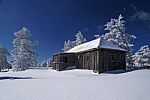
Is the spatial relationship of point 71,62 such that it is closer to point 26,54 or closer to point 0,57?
point 26,54

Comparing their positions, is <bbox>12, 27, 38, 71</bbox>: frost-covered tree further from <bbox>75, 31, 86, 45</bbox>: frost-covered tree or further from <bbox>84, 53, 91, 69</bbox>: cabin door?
<bbox>84, 53, 91, 69</bbox>: cabin door

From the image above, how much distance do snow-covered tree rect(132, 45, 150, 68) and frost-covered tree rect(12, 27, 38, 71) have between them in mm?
28873

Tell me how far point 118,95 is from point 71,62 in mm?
27334

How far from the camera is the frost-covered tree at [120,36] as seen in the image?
45884 millimetres

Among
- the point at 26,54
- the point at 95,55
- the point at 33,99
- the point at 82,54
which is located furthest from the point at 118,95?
the point at 26,54

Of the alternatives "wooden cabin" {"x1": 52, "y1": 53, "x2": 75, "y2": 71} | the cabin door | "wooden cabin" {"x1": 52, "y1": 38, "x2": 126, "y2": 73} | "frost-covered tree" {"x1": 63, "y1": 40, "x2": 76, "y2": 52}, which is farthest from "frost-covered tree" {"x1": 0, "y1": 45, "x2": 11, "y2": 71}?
the cabin door

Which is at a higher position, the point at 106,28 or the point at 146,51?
the point at 106,28

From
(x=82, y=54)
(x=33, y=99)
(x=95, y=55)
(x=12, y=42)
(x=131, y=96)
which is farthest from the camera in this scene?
(x=12, y=42)

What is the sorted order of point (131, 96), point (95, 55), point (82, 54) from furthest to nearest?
point (82, 54)
point (95, 55)
point (131, 96)

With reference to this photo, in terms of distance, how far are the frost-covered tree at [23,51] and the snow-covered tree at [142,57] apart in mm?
28873

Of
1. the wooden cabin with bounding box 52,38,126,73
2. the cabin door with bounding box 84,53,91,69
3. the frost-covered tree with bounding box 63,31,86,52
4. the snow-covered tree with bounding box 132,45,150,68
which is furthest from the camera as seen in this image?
the frost-covered tree with bounding box 63,31,86,52

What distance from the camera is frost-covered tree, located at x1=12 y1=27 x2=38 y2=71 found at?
50062mm

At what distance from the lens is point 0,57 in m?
55.5

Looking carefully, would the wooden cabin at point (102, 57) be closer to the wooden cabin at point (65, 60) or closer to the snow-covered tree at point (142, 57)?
the wooden cabin at point (65, 60)
